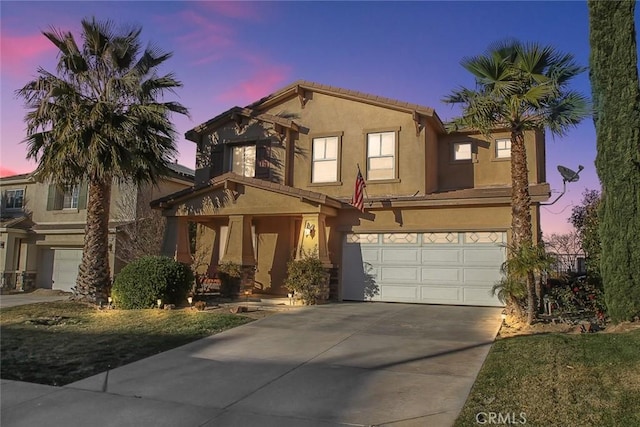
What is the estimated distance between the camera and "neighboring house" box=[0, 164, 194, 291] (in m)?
23.1

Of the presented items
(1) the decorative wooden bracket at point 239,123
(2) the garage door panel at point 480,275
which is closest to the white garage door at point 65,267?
(1) the decorative wooden bracket at point 239,123

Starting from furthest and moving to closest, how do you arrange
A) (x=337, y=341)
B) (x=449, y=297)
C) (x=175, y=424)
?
(x=449, y=297) → (x=337, y=341) → (x=175, y=424)

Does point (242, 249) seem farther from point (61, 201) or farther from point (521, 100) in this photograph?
point (61, 201)

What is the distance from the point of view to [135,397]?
21.2ft

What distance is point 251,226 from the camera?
16.7m

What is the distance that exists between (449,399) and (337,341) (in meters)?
3.66

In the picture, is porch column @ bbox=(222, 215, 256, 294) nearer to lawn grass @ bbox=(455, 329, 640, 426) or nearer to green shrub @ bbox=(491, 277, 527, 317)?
green shrub @ bbox=(491, 277, 527, 317)

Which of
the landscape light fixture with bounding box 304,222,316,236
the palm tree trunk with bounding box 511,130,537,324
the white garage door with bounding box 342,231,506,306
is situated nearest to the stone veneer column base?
the landscape light fixture with bounding box 304,222,316,236

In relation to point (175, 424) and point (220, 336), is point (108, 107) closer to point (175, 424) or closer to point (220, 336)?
point (220, 336)

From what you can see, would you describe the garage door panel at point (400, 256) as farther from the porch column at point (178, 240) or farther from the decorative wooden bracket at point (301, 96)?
the porch column at point (178, 240)

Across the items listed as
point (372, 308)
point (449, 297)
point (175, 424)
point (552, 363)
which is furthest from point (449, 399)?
point (449, 297)

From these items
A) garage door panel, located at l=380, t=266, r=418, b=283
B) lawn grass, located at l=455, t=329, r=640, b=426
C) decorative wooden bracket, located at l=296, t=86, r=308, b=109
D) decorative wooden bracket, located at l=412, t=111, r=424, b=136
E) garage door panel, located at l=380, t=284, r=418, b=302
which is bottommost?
lawn grass, located at l=455, t=329, r=640, b=426

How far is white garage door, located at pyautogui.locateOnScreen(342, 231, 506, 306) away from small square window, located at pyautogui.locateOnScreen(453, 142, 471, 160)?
3.78m

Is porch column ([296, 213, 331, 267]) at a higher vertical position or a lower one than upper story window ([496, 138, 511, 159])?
lower
